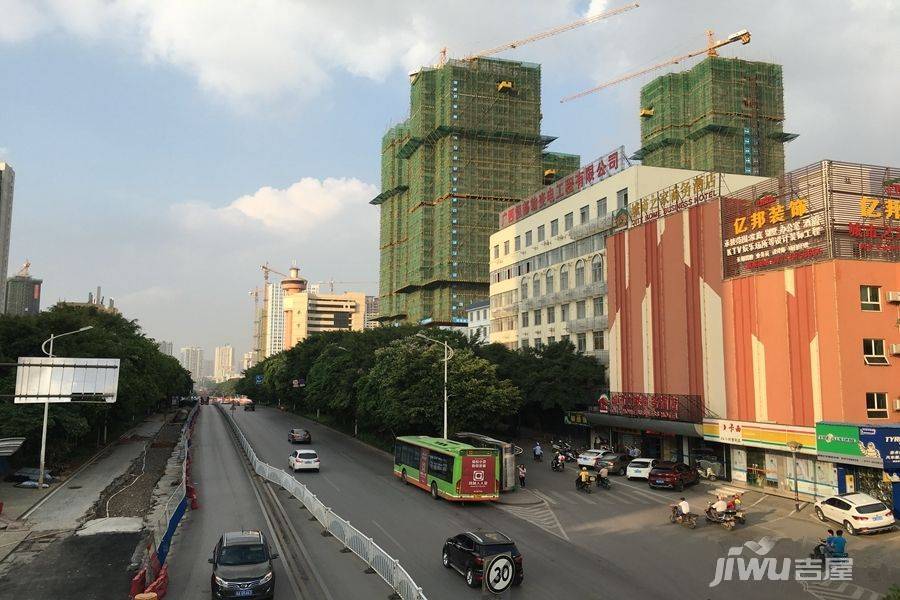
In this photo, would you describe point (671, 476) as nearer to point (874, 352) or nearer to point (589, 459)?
point (589, 459)

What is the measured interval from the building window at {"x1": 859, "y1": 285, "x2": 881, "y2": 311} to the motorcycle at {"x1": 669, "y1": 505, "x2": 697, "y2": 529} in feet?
51.2

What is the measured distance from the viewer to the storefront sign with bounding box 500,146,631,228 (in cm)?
6372

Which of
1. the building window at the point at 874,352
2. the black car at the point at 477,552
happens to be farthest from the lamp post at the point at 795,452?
the black car at the point at 477,552

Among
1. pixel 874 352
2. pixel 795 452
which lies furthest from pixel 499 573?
pixel 874 352

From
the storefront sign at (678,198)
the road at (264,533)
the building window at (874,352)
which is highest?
the storefront sign at (678,198)

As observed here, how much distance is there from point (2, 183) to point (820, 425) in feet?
586

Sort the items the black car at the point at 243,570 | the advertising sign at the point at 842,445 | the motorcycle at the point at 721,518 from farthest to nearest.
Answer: the advertising sign at the point at 842,445 → the motorcycle at the point at 721,518 → the black car at the point at 243,570

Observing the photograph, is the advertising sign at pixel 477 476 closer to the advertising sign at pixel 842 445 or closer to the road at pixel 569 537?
the road at pixel 569 537

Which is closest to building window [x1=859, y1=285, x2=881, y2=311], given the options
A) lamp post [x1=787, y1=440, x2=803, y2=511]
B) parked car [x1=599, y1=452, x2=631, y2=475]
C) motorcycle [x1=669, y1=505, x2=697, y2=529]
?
lamp post [x1=787, y1=440, x2=803, y2=511]

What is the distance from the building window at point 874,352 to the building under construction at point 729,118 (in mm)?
114721

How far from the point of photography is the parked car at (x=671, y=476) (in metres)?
37.8

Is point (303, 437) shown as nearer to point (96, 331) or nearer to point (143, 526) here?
point (96, 331)

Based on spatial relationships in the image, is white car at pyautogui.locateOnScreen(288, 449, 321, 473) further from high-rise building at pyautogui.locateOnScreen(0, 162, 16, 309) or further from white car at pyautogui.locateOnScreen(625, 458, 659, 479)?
high-rise building at pyautogui.locateOnScreen(0, 162, 16, 309)

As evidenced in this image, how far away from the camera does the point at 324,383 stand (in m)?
66.9
